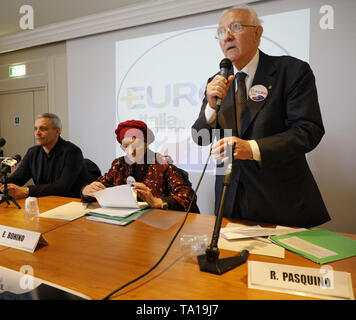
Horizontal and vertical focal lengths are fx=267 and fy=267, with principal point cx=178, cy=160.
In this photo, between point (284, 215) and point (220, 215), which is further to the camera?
point (284, 215)

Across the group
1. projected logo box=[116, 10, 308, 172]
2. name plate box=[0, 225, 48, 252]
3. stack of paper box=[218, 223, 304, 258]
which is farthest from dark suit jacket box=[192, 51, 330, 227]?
projected logo box=[116, 10, 308, 172]

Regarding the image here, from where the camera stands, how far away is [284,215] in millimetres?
1178

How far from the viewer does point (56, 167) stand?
89.8 inches

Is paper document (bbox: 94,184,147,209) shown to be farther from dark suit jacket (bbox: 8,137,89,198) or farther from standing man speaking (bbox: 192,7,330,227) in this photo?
dark suit jacket (bbox: 8,137,89,198)

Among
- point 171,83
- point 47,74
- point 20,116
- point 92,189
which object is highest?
point 47,74

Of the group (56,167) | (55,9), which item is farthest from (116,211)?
(55,9)

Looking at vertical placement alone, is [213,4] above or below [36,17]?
below

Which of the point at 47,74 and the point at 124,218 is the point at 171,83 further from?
the point at 47,74

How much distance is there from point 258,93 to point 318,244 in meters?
0.67

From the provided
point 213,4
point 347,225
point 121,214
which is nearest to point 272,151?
point 121,214

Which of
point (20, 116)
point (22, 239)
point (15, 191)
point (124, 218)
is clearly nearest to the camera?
point (22, 239)

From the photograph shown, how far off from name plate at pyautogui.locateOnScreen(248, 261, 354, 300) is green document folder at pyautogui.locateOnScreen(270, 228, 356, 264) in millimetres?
88

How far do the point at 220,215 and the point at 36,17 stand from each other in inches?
179
